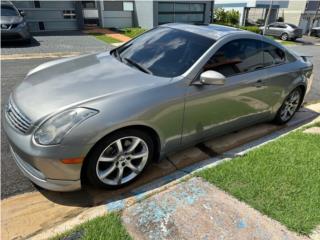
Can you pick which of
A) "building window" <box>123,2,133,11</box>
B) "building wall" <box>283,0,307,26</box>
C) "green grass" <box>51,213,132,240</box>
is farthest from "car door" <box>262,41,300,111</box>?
"building wall" <box>283,0,307,26</box>

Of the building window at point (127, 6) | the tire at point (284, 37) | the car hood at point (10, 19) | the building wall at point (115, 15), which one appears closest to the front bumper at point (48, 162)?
the car hood at point (10, 19)

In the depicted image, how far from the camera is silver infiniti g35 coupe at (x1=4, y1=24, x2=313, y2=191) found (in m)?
2.52

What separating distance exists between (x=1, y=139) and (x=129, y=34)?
48.8 feet

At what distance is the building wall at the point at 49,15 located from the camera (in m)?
16.5

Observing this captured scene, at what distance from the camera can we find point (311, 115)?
5449 millimetres

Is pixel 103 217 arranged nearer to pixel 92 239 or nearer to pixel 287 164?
pixel 92 239

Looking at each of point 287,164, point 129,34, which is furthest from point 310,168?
point 129,34

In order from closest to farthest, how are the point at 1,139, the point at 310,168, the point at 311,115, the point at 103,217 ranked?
the point at 103,217
the point at 310,168
the point at 1,139
the point at 311,115

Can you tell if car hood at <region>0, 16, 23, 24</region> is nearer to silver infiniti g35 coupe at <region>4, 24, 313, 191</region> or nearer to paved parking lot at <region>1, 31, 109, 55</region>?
paved parking lot at <region>1, 31, 109, 55</region>

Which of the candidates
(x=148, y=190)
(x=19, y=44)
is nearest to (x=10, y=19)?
(x=19, y=44)

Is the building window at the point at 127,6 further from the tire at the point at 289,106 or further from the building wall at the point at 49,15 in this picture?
the tire at the point at 289,106

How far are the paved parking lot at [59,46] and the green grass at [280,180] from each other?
31.7 feet

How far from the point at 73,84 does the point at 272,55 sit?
293 cm

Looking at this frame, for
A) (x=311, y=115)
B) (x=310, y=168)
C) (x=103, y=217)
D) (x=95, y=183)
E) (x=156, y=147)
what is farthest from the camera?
(x=311, y=115)
